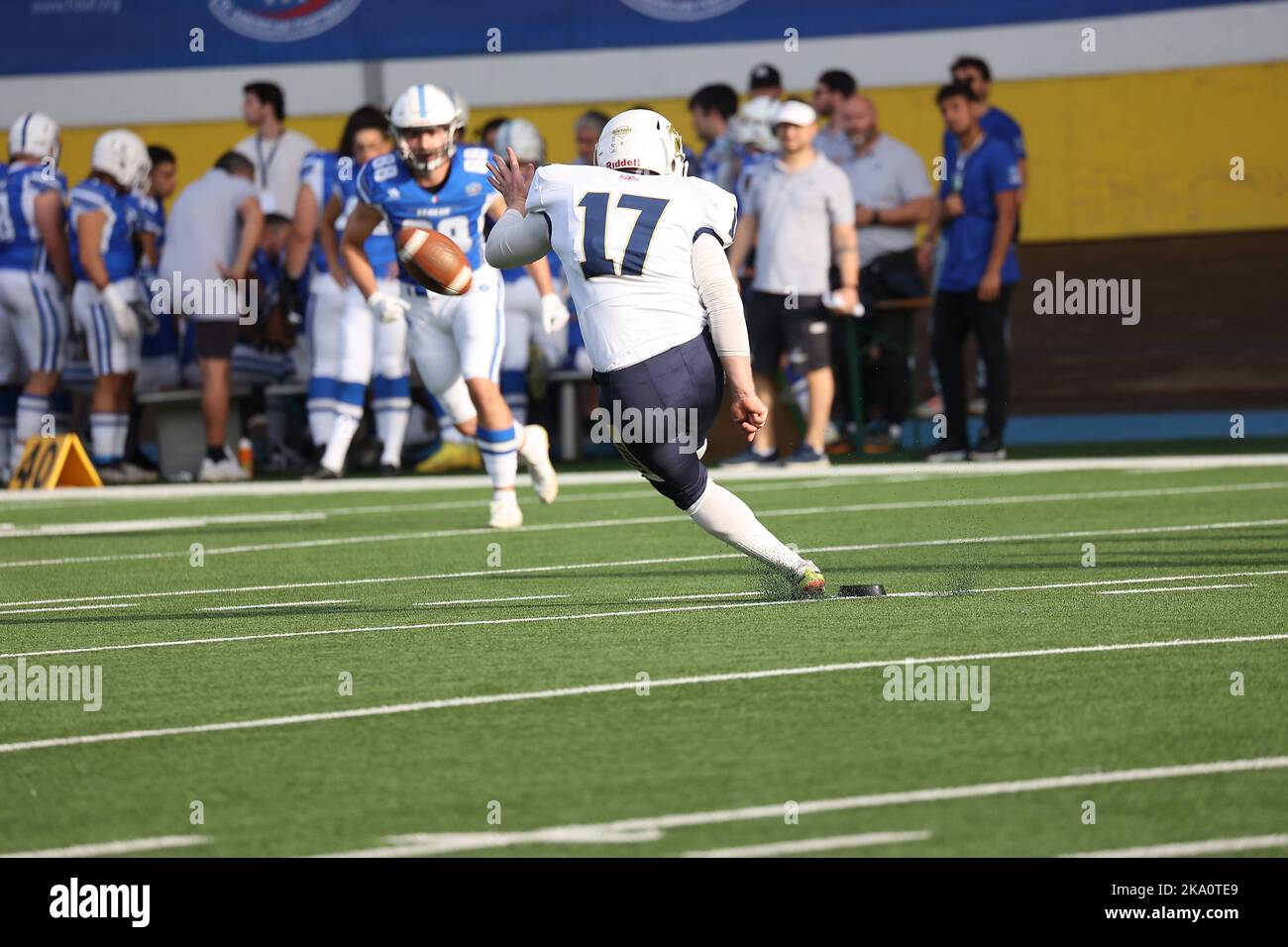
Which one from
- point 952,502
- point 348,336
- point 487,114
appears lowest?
point 952,502

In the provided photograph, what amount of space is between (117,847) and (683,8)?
1483 cm

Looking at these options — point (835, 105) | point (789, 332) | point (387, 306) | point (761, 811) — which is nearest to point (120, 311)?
point (789, 332)

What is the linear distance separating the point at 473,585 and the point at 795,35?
10584mm

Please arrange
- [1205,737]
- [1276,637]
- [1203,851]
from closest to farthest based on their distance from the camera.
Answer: [1203,851], [1205,737], [1276,637]

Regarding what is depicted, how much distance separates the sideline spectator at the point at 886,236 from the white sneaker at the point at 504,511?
5387 millimetres

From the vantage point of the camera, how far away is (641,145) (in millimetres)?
7742

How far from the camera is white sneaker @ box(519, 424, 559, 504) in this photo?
1123cm

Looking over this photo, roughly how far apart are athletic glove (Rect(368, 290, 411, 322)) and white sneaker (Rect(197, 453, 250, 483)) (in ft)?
15.1

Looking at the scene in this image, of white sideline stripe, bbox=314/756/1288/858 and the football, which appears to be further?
the football

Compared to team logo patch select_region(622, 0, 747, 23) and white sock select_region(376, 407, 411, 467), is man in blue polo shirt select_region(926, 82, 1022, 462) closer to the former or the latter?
white sock select_region(376, 407, 411, 467)

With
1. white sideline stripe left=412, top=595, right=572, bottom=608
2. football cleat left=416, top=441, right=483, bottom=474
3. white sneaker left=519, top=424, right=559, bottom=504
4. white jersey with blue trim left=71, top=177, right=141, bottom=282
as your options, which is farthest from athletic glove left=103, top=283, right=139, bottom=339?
white sideline stripe left=412, top=595, right=572, bottom=608

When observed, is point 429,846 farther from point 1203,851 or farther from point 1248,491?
point 1248,491

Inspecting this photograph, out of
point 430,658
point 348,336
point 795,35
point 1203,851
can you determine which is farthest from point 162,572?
point 795,35
